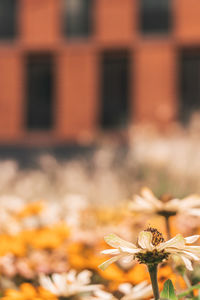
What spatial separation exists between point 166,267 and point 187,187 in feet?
7.13

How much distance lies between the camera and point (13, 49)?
1427 centimetres

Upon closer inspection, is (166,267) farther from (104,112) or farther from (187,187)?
(104,112)

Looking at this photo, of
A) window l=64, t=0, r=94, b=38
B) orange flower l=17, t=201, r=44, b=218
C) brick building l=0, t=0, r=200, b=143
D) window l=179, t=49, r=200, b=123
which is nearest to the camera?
orange flower l=17, t=201, r=44, b=218

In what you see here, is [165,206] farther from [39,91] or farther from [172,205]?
[39,91]

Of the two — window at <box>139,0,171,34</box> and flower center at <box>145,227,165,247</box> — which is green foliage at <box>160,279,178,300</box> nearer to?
flower center at <box>145,227,165,247</box>

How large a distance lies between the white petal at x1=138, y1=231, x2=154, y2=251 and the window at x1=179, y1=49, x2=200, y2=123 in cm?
1269

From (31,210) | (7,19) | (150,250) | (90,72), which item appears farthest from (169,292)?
(7,19)

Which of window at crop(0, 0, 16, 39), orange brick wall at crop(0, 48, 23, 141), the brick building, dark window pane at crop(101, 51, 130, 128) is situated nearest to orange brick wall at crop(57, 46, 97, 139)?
the brick building

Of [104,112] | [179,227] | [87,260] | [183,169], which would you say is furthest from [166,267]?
[104,112]

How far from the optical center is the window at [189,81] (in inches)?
533

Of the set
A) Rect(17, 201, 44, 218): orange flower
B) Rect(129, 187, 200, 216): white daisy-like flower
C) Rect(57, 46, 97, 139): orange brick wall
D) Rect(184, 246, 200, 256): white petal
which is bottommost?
Rect(17, 201, 44, 218): orange flower

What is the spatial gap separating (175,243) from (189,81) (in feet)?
44.3

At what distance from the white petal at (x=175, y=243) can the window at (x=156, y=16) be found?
13.7 m

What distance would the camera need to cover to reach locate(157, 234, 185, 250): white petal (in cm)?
66
